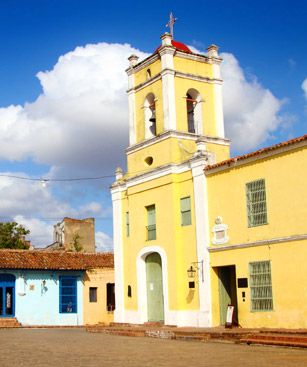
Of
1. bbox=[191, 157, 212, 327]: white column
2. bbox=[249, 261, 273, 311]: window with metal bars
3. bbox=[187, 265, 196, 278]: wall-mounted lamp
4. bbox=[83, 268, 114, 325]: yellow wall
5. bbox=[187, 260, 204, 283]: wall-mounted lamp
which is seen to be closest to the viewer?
bbox=[249, 261, 273, 311]: window with metal bars

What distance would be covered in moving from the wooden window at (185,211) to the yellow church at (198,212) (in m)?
0.05

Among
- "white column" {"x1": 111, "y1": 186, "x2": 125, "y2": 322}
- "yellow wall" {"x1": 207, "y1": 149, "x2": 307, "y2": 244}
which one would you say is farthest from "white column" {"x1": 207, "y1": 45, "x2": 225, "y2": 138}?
"white column" {"x1": 111, "y1": 186, "x2": 125, "y2": 322}

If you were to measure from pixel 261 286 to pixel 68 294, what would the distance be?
53.0 feet

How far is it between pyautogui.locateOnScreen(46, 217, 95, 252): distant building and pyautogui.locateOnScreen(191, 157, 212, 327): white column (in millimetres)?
24452

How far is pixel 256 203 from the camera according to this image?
1898 cm

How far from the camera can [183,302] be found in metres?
21.5

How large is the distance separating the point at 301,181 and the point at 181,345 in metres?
5.96

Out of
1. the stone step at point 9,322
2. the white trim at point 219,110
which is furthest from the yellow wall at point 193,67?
the stone step at point 9,322

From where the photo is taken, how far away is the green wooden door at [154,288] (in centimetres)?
2302

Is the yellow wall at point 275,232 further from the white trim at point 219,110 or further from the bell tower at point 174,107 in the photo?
the white trim at point 219,110

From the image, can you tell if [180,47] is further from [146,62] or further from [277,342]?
[277,342]

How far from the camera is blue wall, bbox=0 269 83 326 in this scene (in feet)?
101

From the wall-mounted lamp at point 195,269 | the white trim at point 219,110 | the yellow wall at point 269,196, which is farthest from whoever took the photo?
the white trim at point 219,110

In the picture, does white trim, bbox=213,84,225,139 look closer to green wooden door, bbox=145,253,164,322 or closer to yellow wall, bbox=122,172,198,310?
yellow wall, bbox=122,172,198,310
